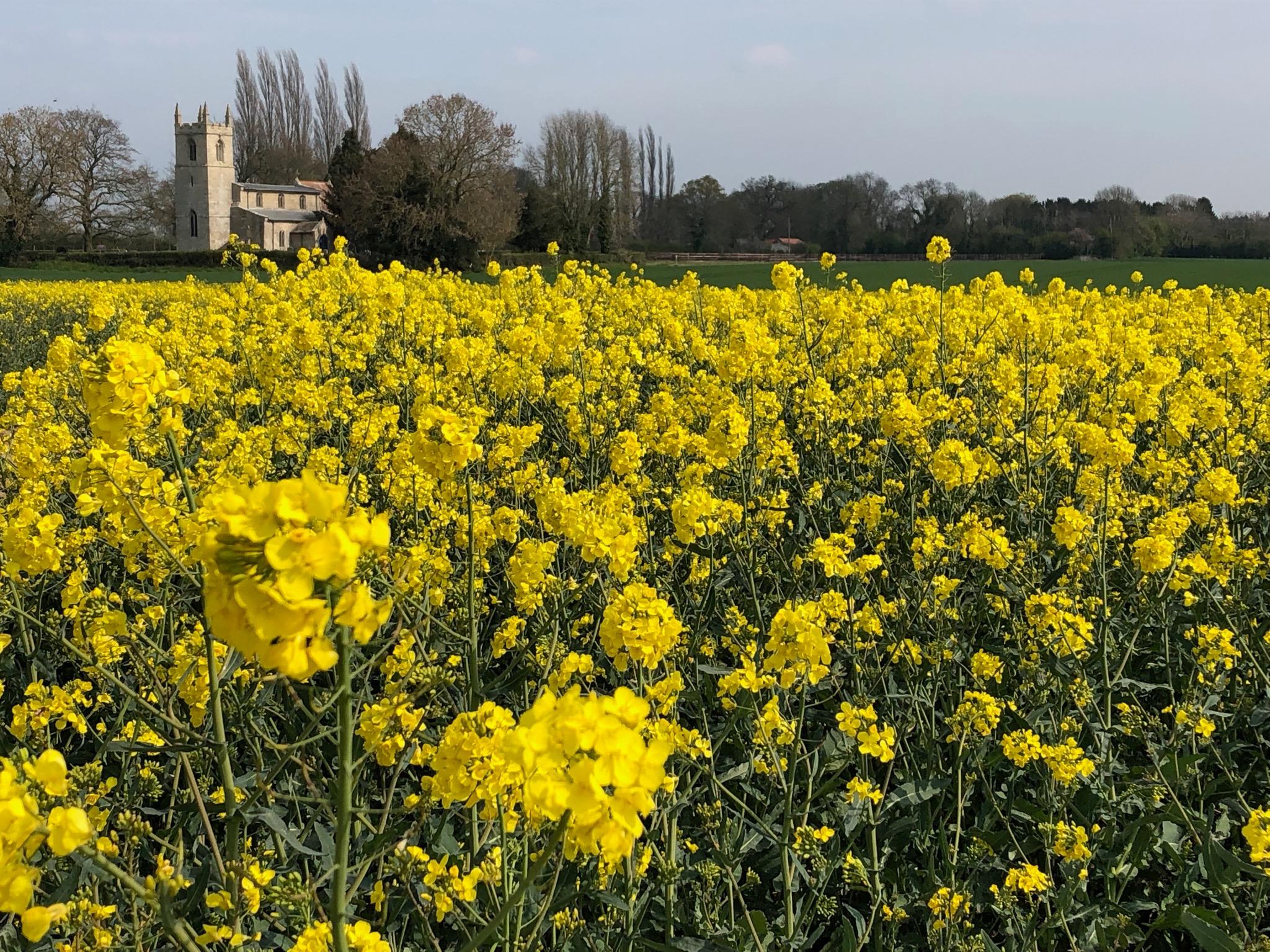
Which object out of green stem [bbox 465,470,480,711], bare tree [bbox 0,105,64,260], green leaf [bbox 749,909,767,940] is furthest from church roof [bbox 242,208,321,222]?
green leaf [bbox 749,909,767,940]

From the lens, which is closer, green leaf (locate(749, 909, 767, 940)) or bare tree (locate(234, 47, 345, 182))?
green leaf (locate(749, 909, 767, 940))

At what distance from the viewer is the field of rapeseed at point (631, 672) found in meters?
1.50

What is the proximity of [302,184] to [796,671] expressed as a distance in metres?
88.7

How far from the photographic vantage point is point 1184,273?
3086cm

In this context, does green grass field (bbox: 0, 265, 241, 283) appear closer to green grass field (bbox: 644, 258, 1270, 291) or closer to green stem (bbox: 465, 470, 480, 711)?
green grass field (bbox: 644, 258, 1270, 291)

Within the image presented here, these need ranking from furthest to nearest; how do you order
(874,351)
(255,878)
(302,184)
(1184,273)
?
(302,184) → (1184,273) → (874,351) → (255,878)

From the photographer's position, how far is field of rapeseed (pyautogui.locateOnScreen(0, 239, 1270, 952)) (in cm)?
150

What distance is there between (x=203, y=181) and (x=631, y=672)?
84647 millimetres

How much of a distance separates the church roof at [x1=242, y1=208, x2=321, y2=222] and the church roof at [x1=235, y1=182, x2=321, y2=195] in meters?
1.51

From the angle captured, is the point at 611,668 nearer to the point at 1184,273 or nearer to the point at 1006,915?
the point at 1006,915

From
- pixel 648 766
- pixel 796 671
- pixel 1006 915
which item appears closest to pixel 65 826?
pixel 648 766

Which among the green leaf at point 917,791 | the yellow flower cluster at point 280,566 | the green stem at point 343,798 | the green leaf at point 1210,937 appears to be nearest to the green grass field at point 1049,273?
the green leaf at point 917,791

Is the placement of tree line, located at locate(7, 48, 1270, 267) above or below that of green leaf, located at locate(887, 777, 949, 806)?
above

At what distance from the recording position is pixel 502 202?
136 ft
